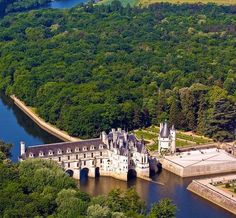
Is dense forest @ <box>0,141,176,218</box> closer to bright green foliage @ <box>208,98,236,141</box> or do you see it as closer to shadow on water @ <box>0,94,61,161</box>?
shadow on water @ <box>0,94,61,161</box>

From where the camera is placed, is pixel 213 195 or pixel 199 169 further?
pixel 199 169

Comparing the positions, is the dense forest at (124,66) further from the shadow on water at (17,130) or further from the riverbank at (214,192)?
the riverbank at (214,192)

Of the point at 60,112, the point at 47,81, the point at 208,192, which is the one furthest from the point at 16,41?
the point at 208,192

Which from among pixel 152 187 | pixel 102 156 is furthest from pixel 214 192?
pixel 102 156

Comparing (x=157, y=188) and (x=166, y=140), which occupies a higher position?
(x=166, y=140)

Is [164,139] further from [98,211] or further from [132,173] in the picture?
[98,211]

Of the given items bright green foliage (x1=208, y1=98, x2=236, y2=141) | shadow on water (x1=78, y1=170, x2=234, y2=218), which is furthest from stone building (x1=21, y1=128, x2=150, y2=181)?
bright green foliage (x1=208, y1=98, x2=236, y2=141)

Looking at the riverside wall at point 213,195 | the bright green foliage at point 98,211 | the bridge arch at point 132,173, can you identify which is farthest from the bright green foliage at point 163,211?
the bridge arch at point 132,173
